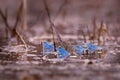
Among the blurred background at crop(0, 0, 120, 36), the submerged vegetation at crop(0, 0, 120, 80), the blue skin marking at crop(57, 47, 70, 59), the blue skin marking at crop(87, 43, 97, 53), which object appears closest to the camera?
the submerged vegetation at crop(0, 0, 120, 80)

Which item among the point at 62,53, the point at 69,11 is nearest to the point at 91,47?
the point at 62,53

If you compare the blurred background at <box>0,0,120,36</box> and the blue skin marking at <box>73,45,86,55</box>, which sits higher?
the blurred background at <box>0,0,120,36</box>

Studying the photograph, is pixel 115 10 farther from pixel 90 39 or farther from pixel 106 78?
pixel 106 78

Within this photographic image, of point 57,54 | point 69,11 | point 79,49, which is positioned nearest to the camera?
point 57,54

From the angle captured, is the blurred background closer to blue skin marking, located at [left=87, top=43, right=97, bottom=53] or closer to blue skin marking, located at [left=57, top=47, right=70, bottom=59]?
blue skin marking, located at [left=87, top=43, right=97, bottom=53]

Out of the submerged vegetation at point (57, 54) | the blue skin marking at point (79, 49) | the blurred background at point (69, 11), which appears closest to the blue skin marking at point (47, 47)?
the submerged vegetation at point (57, 54)

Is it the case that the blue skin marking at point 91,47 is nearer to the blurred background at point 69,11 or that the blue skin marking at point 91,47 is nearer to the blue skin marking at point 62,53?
the blue skin marking at point 62,53

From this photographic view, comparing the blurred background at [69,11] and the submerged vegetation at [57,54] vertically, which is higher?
the blurred background at [69,11]

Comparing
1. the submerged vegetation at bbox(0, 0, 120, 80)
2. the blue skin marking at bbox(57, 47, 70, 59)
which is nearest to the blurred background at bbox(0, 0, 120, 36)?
the submerged vegetation at bbox(0, 0, 120, 80)

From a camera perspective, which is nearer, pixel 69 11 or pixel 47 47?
pixel 47 47

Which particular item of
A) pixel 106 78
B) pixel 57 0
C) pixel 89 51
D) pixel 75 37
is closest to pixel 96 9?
pixel 57 0

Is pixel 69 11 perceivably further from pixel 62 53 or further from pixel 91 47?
pixel 62 53
